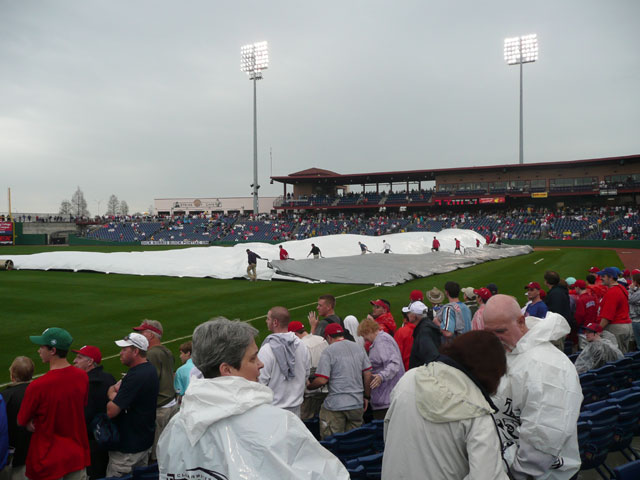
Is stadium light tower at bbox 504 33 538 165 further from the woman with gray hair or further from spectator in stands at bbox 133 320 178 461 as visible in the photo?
the woman with gray hair

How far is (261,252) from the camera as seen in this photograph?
26.6 m

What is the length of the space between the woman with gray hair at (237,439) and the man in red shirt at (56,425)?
2.29 m

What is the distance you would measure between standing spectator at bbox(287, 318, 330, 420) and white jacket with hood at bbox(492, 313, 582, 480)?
9.56ft

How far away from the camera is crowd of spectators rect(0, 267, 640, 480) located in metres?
1.81

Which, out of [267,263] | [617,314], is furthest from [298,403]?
[267,263]

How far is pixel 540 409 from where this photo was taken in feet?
8.43

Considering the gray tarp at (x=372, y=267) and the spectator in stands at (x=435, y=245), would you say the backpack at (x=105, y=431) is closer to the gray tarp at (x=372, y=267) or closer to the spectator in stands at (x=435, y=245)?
the gray tarp at (x=372, y=267)

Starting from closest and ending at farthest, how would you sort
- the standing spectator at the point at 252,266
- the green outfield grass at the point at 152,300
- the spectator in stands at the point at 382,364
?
the spectator in stands at the point at 382,364
the green outfield grass at the point at 152,300
the standing spectator at the point at 252,266

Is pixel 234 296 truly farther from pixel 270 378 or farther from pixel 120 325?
pixel 270 378

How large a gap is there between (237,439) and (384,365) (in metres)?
3.92

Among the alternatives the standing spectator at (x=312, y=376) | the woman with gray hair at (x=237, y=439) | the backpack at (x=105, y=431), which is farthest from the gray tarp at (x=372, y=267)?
the woman with gray hair at (x=237, y=439)

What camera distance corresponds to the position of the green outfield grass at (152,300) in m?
12.1

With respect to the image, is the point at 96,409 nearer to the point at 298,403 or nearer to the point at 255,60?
the point at 298,403

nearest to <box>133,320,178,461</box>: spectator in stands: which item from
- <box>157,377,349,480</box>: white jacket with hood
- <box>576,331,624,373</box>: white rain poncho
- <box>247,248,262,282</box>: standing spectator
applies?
<box>157,377,349,480</box>: white jacket with hood
